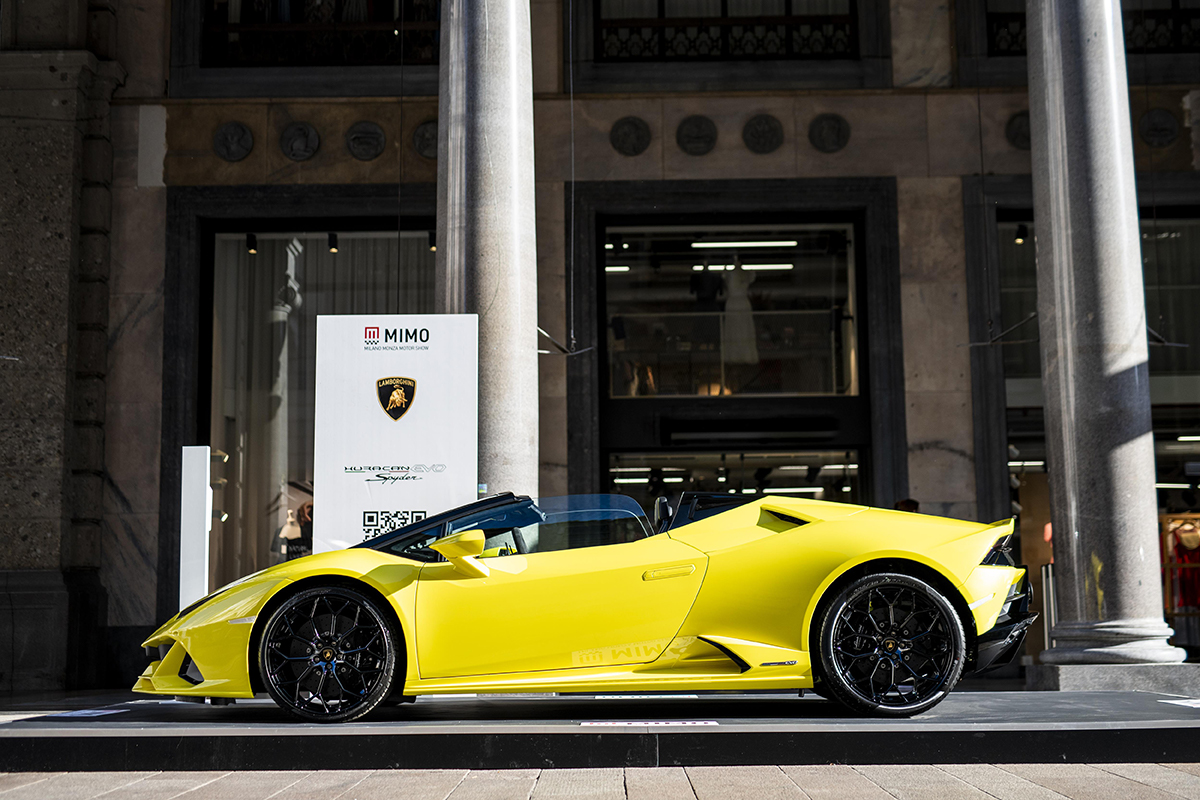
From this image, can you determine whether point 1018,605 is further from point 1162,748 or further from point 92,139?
point 92,139

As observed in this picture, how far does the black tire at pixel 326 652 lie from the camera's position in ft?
16.9

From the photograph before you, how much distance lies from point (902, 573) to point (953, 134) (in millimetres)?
8508

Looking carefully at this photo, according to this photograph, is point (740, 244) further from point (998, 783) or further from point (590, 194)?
point (998, 783)

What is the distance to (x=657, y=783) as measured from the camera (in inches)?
162

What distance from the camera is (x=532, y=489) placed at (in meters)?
8.16

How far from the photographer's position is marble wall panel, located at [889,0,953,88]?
12.6 meters

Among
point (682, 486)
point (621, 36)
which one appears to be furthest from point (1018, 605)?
point (621, 36)

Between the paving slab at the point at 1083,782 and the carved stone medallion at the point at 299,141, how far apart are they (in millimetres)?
10302

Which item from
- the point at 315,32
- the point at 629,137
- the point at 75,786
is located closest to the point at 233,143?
the point at 315,32

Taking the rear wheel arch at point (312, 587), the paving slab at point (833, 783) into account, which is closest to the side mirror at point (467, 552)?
the rear wheel arch at point (312, 587)

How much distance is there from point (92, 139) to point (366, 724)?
9589mm

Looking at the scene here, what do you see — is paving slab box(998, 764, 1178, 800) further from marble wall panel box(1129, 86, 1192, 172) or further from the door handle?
marble wall panel box(1129, 86, 1192, 172)

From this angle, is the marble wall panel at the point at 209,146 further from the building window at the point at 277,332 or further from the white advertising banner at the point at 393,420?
the white advertising banner at the point at 393,420

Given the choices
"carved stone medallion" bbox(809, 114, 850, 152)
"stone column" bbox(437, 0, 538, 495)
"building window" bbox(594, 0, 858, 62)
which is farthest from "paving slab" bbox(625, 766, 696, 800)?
"building window" bbox(594, 0, 858, 62)
